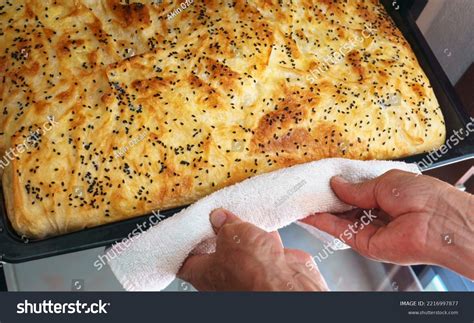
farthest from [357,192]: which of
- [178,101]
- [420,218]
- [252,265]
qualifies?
[178,101]

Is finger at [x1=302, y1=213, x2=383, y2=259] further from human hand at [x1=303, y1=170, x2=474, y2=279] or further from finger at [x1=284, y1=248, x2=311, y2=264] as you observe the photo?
finger at [x1=284, y1=248, x2=311, y2=264]

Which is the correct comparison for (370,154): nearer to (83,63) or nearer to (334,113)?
(334,113)

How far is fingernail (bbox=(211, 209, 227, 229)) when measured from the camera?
1372 millimetres

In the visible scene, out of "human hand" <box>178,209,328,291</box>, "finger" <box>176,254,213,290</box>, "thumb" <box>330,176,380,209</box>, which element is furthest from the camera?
"thumb" <box>330,176,380,209</box>

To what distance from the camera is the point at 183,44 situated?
1598 mm

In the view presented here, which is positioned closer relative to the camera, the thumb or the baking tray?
the baking tray

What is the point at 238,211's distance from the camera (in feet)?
4.67

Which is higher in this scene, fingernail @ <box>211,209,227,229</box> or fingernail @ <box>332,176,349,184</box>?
fingernail @ <box>332,176,349,184</box>

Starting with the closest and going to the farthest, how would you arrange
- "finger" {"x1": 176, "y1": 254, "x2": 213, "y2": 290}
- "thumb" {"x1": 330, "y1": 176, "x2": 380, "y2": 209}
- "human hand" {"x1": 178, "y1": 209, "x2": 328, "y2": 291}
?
"human hand" {"x1": 178, "y1": 209, "x2": 328, "y2": 291} → "finger" {"x1": 176, "y1": 254, "x2": 213, "y2": 290} → "thumb" {"x1": 330, "y1": 176, "x2": 380, "y2": 209}

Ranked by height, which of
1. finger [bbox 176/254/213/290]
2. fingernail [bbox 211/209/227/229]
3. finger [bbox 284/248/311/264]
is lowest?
finger [bbox 176/254/213/290]

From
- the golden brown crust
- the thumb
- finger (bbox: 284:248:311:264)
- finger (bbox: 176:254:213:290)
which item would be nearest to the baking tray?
the golden brown crust

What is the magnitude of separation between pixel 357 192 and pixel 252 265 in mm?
428

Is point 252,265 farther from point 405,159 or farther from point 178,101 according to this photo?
point 405,159
